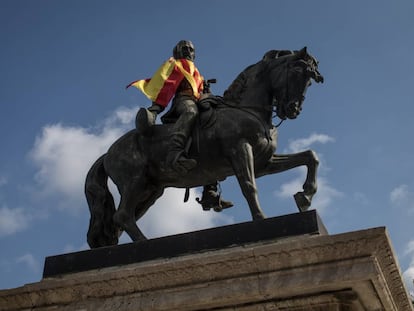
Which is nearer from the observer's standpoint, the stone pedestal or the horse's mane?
the stone pedestal

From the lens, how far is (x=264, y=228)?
688 centimetres

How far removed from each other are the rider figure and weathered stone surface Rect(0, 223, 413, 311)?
6.40 ft

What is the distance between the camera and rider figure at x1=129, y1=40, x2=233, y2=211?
324 inches

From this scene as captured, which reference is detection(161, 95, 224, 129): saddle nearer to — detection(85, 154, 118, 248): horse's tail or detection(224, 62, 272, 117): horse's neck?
detection(224, 62, 272, 117): horse's neck

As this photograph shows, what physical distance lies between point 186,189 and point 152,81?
1694mm

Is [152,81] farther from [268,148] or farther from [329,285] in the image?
[329,285]

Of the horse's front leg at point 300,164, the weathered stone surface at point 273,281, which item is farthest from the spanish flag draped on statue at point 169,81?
the weathered stone surface at point 273,281

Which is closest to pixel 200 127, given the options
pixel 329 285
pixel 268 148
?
pixel 268 148

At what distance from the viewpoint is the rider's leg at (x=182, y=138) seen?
8.12 m

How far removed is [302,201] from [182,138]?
67.0 inches

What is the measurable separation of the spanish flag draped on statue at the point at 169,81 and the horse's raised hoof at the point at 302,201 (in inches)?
85.2

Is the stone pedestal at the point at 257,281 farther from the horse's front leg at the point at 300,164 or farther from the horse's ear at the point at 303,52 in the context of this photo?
the horse's ear at the point at 303,52

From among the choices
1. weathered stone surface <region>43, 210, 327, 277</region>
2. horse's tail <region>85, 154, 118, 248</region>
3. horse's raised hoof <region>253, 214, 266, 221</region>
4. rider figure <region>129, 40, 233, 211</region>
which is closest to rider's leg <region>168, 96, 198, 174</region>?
rider figure <region>129, 40, 233, 211</region>

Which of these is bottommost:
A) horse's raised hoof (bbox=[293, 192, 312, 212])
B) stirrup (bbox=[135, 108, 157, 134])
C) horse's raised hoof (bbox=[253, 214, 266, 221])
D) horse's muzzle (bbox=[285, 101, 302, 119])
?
horse's raised hoof (bbox=[253, 214, 266, 221])
